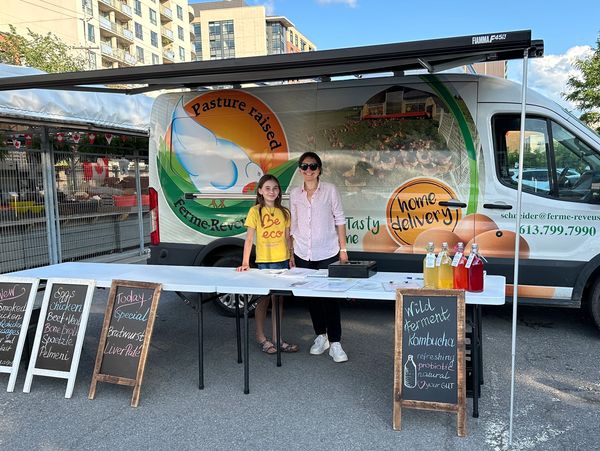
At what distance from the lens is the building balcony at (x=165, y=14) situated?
62.8m

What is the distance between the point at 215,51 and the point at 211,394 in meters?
94.6

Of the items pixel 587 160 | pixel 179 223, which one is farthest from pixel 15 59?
pixel 587 160

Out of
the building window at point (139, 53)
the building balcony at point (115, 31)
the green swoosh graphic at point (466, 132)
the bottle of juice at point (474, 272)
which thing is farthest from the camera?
the building window at point (139, 53)

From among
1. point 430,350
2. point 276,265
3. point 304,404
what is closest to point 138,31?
point 276,265

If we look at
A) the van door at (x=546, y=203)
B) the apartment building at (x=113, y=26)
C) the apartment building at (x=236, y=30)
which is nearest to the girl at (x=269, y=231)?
the van door at (x=546, y=203)

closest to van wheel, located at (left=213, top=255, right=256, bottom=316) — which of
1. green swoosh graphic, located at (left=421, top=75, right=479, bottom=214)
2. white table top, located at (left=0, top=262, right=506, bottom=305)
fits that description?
white table top, located at (left=0, top=262, right=506, bottom=305)

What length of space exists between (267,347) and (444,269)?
78.1 inches

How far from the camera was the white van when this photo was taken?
4.76 metres

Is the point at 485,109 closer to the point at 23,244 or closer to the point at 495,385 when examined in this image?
the point at 495,385

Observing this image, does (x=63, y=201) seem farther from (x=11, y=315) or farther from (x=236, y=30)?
(x=236, y=30)

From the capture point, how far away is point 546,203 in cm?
477

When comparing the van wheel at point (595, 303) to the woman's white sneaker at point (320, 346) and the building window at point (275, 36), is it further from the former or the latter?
the building window at point (275, 36)

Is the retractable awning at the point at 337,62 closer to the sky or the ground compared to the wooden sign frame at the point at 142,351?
closer to the sky

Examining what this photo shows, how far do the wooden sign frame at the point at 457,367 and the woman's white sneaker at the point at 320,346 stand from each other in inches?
55.2
